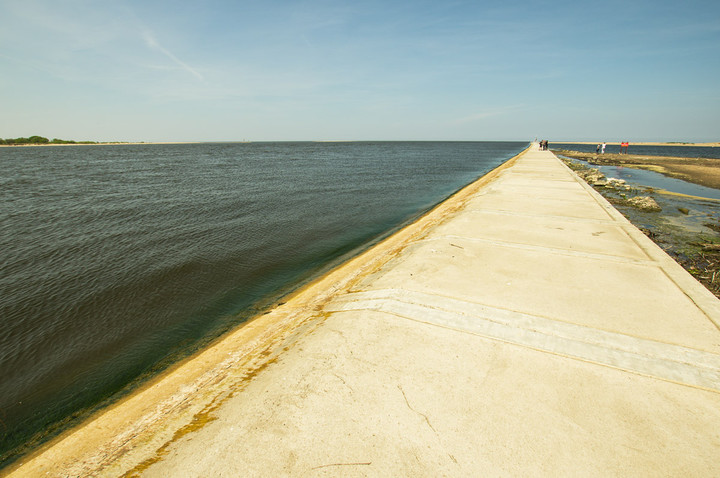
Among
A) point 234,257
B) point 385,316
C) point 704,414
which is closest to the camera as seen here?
point 704,414

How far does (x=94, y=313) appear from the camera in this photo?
743 cm

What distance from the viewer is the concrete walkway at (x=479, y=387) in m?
2.65

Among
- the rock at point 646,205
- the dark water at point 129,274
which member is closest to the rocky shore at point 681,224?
the rock at point 646,205

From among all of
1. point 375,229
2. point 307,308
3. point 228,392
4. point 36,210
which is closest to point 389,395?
point 228,392

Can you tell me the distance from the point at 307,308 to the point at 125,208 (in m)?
16.9

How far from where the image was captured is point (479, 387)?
3.38 m

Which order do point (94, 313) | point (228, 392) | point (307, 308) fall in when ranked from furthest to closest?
point (94, 313), point (307, 308), point (228, 392)

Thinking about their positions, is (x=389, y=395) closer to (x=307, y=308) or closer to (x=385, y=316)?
(x=385, y=316)

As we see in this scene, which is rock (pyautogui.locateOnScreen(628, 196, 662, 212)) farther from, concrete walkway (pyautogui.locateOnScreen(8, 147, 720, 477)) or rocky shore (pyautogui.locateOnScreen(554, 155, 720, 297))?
concrete walkway (pyautogui.locateOnScreen(8, 147, 720, 477))

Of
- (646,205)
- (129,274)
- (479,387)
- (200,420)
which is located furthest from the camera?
(646,205)

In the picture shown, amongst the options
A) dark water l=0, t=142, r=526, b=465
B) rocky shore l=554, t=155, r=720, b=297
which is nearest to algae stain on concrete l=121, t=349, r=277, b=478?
dark water l=0, t=142, r=526, b=465

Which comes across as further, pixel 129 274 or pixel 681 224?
pixel 681 224

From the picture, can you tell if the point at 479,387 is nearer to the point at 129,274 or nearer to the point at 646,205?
the point at 129,274

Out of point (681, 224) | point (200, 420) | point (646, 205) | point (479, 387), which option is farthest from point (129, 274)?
point (646, 205)
